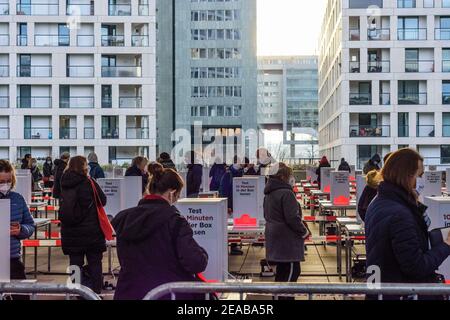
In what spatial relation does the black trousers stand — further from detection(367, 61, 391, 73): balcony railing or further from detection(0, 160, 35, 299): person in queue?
detection(367, 61, 391, 73): balcony railing

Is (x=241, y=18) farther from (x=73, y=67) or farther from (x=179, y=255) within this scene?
(x=179, y=255)

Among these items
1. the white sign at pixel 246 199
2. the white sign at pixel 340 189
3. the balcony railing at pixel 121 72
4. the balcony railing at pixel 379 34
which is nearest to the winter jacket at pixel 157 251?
the white sign at pixel 246 199

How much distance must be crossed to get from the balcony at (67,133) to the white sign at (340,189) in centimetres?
4504

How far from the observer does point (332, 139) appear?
219 ft

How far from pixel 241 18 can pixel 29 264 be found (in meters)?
77.5

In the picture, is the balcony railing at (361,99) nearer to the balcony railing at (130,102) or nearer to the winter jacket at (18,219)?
the balcony railing at (130,102)

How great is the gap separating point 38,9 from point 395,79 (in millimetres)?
29822

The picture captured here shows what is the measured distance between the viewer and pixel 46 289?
4.23 metres

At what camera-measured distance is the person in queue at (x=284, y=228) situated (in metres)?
8.88

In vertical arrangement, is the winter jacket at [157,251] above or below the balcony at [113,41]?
below

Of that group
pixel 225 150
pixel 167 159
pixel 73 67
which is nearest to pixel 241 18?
pixel 225 150

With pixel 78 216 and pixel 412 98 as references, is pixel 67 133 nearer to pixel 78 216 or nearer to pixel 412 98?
pixel 412 98

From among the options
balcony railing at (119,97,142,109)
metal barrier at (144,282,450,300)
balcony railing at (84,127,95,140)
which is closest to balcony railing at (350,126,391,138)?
balcony railing at (119,97,142,109)

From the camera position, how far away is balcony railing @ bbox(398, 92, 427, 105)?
56.0 metres
